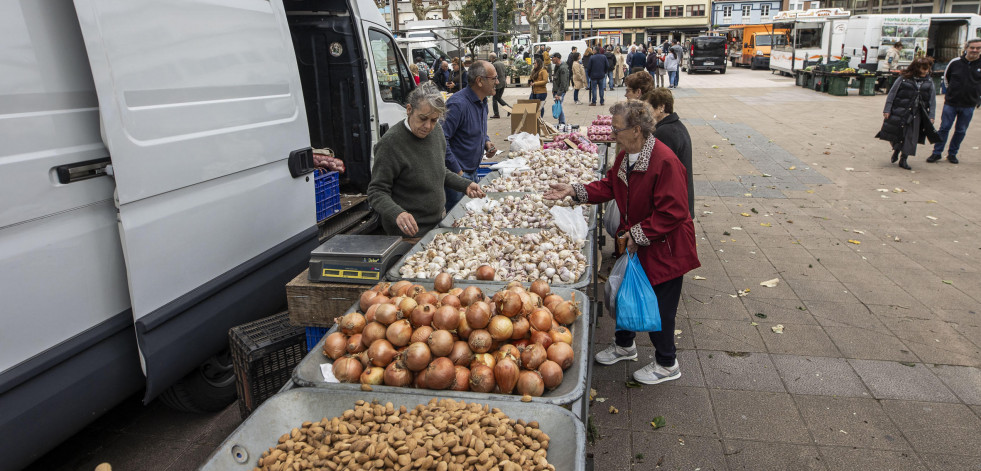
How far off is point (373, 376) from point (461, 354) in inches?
14.5

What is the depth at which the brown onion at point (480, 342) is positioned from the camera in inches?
98.3

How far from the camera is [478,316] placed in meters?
2.55

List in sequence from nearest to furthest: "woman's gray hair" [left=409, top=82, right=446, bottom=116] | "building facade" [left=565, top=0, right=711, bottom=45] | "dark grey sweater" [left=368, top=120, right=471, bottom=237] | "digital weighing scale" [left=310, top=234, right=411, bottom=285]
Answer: "digital weighing scale" [left=310, top=234, right=411, bottom=285] → "woman's gray hair" [left=409, top=82, right=446, bottom=116] → "dark grey sweater" [left=368, top=120, right=471, bottom=237] → "building facade" [left=565, top=0, right=711, bottom=45]

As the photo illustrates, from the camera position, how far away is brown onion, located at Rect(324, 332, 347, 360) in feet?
8.54

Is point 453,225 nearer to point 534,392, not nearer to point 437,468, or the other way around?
point 534,392

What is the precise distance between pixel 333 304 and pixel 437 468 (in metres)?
1.54

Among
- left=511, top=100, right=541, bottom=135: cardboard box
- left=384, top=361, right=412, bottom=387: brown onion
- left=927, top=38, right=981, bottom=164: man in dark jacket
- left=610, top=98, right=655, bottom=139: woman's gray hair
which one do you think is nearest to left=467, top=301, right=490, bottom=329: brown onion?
left=384, top=361, right=412, bottom=387: brown onion

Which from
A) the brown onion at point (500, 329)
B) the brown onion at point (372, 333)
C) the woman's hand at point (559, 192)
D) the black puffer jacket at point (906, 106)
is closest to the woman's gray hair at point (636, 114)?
the woman's hand at point (559, 192)

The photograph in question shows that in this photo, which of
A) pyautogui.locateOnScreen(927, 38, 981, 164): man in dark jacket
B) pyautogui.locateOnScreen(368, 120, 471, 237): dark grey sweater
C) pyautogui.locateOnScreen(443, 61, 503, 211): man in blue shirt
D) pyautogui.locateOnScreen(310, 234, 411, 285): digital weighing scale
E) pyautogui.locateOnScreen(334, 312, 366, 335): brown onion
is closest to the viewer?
pyautogui.locateOnScreen(334, 312, 366, 335): brown onion

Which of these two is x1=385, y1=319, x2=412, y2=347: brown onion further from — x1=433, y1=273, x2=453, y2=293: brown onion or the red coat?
the red coat

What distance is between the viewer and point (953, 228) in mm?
7520

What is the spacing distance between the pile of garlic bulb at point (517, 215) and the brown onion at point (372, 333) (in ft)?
6.06

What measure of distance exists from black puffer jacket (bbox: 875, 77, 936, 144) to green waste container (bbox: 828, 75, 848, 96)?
543 inches

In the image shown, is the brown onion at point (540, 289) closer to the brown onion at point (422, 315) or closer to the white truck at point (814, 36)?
the brown onion at point (422, 315)
